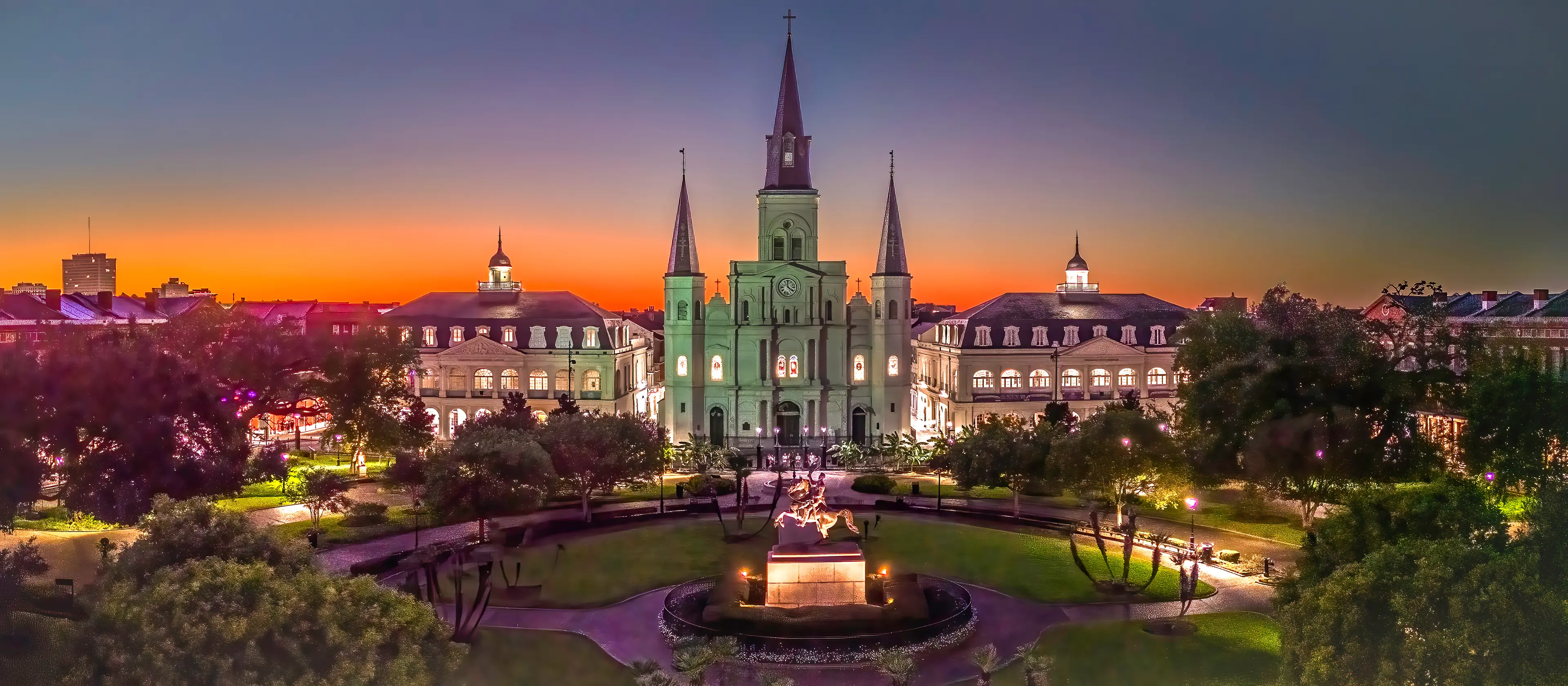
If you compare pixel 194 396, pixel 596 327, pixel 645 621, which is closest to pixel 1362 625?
pixel 645 621

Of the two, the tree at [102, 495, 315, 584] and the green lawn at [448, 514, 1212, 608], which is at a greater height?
the tree at [102, 495, 315, 584]

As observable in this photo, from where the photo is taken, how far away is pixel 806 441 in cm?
7662

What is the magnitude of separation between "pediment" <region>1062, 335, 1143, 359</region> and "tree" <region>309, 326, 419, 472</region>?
45.3 m

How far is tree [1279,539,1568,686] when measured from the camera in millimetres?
20266

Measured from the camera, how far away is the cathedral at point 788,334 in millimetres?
76812

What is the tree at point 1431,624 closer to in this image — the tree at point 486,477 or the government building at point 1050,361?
the tree at point 486,477

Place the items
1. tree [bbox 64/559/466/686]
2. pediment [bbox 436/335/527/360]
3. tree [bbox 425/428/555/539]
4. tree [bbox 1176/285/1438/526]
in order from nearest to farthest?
1. tree [bbox 64/559/466/686]
2. tree [bbox 425/428/555/539]
3. tree [bbox 1176/285/1438/526]
4. pediment [bbox 436/335/527/360]

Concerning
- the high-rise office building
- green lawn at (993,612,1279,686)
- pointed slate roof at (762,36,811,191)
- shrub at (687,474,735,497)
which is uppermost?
pointed slate roof at (762,36,811,191)

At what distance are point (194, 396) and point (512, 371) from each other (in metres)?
36.0

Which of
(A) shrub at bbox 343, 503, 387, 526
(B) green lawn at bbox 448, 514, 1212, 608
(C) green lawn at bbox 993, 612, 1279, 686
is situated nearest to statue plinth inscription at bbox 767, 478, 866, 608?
(C) green lawn at bbox 993, 612, 1279, 686

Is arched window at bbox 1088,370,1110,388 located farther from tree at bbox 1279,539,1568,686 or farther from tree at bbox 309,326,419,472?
tree at bbox 1279,539,1568,686

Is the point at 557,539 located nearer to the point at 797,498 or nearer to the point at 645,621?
the point at 645,621

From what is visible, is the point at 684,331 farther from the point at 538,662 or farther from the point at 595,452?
the point at 538,662

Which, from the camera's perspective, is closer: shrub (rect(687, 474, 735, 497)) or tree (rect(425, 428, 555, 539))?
tree (rect(425, 428, 555, 539))
